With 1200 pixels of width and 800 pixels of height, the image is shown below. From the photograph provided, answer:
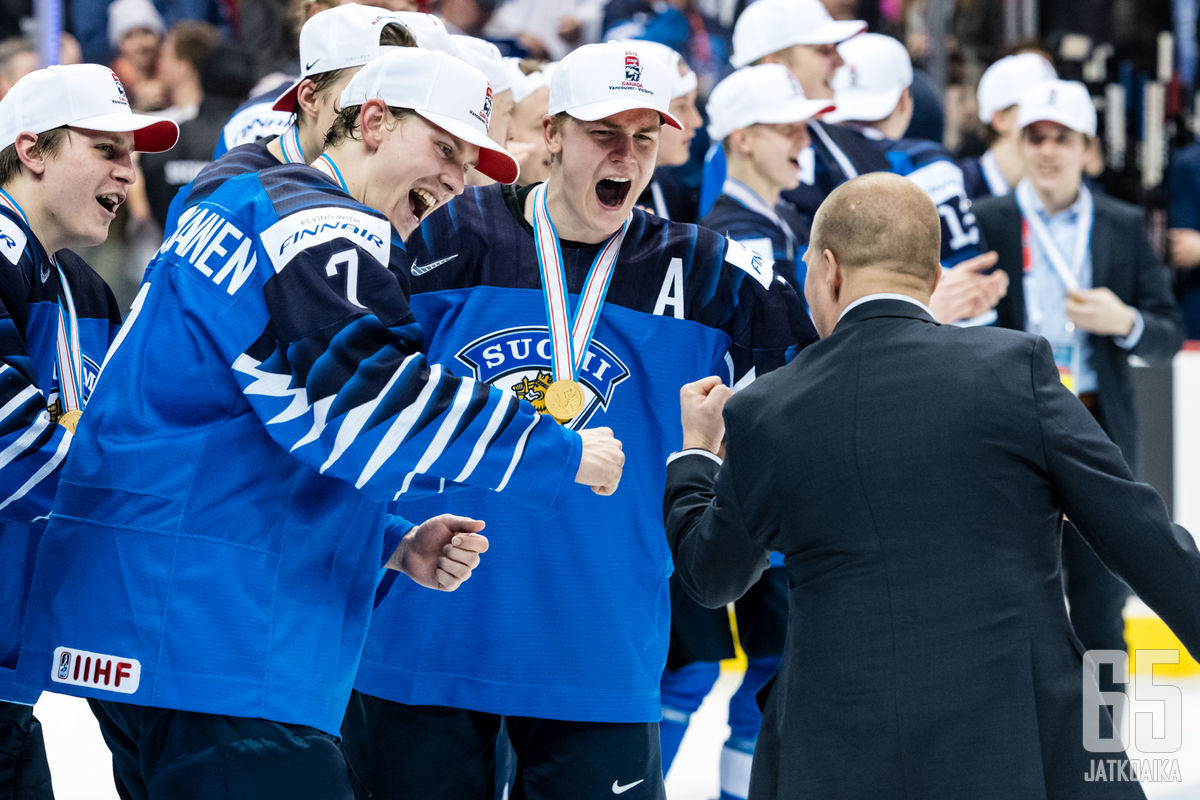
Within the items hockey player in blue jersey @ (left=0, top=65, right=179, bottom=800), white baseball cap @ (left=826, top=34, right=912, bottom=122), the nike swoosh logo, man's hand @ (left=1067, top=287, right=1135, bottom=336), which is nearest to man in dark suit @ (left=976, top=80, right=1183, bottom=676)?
man's hand @ (left=1067, top=287, right=1135, bottom=336)

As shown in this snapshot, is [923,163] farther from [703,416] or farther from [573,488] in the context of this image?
[703,416]

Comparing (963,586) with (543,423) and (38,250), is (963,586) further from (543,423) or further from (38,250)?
(38,250)

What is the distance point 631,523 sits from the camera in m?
3.48

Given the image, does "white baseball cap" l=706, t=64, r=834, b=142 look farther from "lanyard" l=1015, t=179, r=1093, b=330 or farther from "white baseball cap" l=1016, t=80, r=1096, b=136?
"white baseball cap" l=1016, t=80, r=1096, b=136

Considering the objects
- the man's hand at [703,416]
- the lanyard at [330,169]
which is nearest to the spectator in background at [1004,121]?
the man's hand at [703,416]

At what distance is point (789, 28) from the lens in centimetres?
648

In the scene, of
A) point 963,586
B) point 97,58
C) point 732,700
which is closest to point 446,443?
point 963,586

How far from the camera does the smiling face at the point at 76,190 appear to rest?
11.4 ft

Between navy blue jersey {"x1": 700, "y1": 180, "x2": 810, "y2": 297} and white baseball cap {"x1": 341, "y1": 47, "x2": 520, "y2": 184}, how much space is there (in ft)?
7.98

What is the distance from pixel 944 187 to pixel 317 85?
303 centimetres

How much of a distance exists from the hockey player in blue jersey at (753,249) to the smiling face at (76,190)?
7.21ft

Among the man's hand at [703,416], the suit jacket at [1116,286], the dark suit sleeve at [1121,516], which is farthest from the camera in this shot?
the suit jacket at [1116,286]

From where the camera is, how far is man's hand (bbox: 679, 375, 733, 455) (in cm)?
300

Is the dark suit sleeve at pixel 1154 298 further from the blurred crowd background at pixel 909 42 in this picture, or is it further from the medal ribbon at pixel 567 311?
the medal ribbon at pixel 567 311
